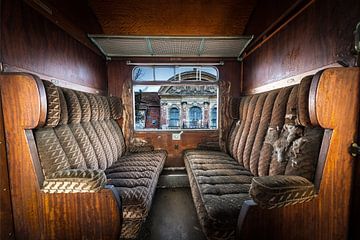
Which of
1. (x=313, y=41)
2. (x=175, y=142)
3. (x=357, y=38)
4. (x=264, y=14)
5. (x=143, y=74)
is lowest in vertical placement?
(x=175, y=142)

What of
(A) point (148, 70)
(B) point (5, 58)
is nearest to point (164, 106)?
(A) point (148, 70)

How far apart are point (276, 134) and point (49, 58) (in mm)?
2124

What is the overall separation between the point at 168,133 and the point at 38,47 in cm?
193

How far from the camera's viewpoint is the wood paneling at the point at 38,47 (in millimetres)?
1139

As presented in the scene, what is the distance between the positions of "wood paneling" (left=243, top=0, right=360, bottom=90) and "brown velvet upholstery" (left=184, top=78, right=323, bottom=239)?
25 cm

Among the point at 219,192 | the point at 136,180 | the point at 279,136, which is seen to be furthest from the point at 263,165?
the point at 136,180

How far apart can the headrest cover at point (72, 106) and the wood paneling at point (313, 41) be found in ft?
6.73

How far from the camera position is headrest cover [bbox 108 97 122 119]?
2.53 metres

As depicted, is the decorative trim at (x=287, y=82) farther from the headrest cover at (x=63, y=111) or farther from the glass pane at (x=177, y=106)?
the glass pane at (x=177, y=106)

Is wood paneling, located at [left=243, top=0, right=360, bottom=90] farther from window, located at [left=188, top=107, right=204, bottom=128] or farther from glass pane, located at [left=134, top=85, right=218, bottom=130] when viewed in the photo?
window, located at [left=188, top=107, right=204, bottom=128]

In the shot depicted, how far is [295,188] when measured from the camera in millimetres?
878

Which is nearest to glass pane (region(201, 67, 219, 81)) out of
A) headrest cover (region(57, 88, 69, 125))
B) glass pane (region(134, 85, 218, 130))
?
headrest cover (region(57, 88, 69, 125))

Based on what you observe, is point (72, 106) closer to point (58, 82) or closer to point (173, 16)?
point (58, 82)

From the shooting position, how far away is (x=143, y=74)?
2934 mm
